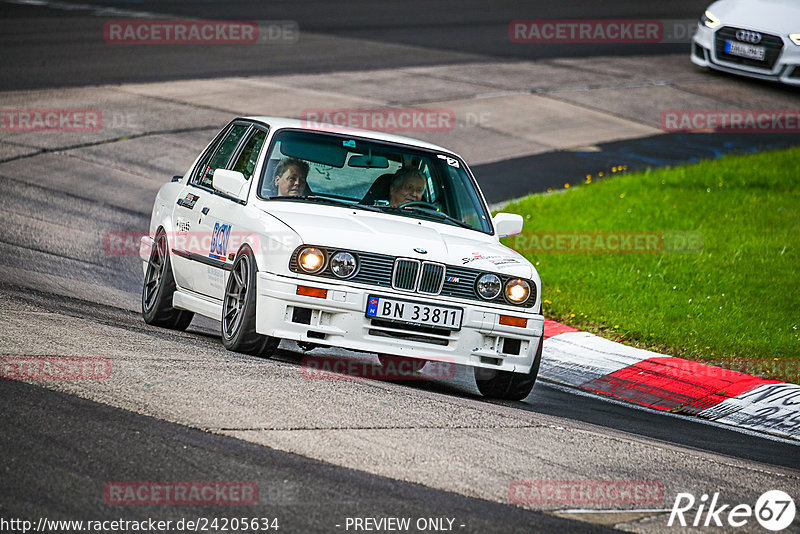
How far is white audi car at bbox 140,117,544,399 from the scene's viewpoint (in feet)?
24.2

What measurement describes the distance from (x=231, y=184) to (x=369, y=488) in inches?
138

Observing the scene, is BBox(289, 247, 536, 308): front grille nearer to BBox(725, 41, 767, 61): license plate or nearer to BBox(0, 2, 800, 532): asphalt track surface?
BBox(0, 2, 800, 532): asphalt track surface

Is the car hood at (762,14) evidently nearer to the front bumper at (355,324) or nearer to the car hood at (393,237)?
the car hood at (393,237)

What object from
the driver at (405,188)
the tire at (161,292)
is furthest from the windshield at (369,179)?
the tire at (161,292)

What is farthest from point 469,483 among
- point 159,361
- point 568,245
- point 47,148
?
point 47,148

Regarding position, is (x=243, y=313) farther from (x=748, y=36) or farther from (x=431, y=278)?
(x=748, y=36)

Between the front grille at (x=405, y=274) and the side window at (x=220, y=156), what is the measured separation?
2.24m

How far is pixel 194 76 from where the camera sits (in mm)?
21359

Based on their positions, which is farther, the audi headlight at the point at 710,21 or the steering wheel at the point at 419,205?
the audi headlight at the point at 710,21

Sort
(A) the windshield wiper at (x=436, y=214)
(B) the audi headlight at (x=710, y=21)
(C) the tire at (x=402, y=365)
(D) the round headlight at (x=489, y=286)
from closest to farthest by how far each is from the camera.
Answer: (D) the round headlight at (x=489, y=286), (A) the windshield wiper at (x=436, y=214), (C) the tire at (x=402, y=365), (B) the audi headlight at (x=710, y=21)

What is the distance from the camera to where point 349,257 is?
743 cm

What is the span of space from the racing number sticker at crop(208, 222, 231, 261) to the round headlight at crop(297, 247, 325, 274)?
93cm

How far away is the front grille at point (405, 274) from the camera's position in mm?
7453

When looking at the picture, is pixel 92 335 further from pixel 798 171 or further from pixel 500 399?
pixel 798 171
